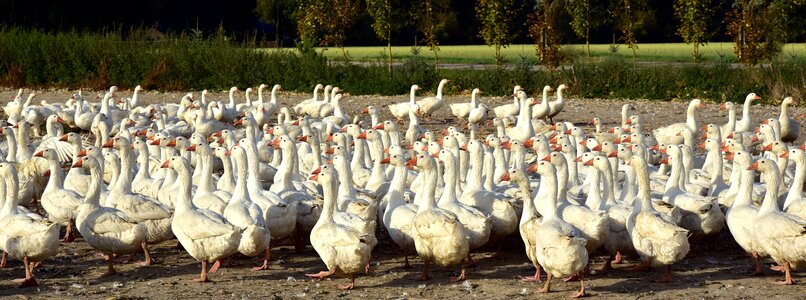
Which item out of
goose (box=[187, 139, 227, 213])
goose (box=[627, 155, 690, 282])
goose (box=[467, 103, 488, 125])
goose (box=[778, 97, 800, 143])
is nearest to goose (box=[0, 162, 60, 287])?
goose (box=[187, 139, 227, 213])

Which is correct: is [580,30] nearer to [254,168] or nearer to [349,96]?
[349,96]

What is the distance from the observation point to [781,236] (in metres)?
9.64

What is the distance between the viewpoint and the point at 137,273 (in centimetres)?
1046

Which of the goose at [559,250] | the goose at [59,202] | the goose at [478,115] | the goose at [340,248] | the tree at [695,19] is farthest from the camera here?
the tree at [695,19]

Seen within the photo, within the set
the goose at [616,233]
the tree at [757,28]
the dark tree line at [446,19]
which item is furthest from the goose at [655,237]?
the dark tree line at [446,19]

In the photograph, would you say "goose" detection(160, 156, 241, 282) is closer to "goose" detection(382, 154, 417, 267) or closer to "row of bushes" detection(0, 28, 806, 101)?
"goose" detection(382, 154, 417, 267)

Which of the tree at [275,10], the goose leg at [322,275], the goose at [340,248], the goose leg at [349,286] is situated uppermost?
the tree at [275,10]

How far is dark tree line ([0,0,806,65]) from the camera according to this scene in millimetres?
33688

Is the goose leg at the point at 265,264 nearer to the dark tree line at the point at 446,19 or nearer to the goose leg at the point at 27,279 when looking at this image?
the goose leg at the point at 27,279

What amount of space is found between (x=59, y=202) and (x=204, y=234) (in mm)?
2499

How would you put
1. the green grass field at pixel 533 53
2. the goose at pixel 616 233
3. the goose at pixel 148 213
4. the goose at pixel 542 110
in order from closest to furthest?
the goose at pixel 616 233 → the goose at pixel 148 213 → the goose at pixel 542 110 → the green grass field at pixel 533 53

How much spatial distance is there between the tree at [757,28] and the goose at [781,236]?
2126cm

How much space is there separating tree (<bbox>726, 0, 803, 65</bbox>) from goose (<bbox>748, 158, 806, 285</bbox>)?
69.7 feet

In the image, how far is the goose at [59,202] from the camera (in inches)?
460
